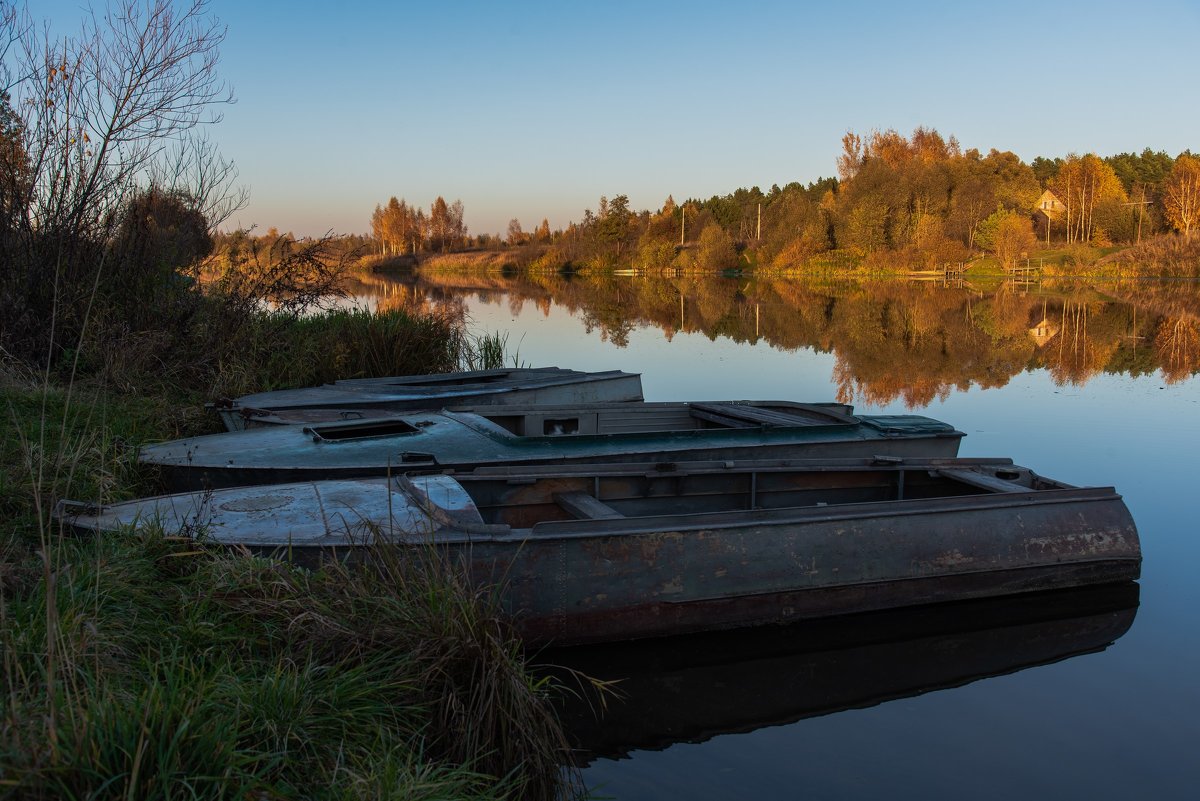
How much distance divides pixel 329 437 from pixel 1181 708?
6.07 m

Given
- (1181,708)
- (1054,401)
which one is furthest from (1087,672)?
(1054,401)

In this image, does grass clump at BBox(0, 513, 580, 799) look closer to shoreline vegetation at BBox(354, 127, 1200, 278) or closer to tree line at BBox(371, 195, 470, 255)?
shoreline vegetation at BBox(354, 127, 1200, 278)

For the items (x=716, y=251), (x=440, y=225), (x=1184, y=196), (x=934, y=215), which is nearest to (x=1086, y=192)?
→ (x=1184, y=196)

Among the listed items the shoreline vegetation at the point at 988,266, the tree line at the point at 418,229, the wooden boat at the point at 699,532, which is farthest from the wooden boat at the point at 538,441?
the tree line at the point at 418,229

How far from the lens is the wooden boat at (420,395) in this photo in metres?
8.23

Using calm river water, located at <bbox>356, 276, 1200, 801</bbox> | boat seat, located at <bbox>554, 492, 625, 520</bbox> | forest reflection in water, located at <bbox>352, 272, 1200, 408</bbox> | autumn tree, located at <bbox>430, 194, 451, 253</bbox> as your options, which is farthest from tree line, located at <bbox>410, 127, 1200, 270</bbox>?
boat seat, located at <bbox>554, 492, 625, 520</bbox>

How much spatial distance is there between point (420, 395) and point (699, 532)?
4832 millimetres

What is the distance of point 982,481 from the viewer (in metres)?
6.63

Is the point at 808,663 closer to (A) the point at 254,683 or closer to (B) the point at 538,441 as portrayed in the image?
(B) the point at 538,441

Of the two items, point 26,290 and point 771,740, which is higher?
point 26,290

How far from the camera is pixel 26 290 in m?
9.70

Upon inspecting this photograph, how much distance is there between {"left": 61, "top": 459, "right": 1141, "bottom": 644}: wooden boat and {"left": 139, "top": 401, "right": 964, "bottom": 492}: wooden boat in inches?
23.1

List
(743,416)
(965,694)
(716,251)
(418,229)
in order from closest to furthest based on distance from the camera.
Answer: (965,694)
(743,416)
(716,251)
(418,229)

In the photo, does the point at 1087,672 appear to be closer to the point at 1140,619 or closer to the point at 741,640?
the point at 1140,619
